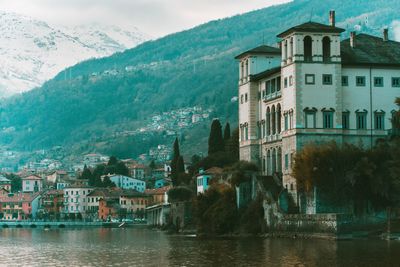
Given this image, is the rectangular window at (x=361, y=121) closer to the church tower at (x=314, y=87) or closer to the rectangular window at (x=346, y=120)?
the rectangular window at (x=346, y=120)

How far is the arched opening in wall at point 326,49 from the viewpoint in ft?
343

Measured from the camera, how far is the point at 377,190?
9538 cm

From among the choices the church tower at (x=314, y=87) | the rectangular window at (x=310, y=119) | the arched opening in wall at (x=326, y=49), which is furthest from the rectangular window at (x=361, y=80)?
the rectangular window at (x=310, y=119)

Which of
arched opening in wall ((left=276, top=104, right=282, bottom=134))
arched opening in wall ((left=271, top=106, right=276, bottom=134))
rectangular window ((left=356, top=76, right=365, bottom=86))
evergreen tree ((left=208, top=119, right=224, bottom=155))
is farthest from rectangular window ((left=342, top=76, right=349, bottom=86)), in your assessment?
evergreen tree ((left=208, top=119, right=224, bottom=155))

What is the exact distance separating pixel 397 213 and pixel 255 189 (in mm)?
17352

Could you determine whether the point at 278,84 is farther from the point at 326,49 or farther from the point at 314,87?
the point at 326,49

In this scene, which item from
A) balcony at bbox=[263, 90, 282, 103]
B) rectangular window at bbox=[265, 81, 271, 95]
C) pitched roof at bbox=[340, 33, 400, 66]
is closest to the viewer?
pitched roof at bbox=[340, 33, 400, 66]

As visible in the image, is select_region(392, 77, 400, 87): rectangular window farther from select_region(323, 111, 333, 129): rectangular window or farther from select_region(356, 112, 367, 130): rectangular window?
select_region(323, 111, 333, 129): rectangular window

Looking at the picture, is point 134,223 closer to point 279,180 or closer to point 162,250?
point 279,180

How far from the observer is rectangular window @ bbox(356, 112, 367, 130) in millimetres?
106250

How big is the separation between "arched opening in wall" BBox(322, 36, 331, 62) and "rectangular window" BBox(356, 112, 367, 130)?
6.80 m

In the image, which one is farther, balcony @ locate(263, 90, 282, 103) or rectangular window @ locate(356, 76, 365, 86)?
balcony @ locate(263, 90, 282, 103)

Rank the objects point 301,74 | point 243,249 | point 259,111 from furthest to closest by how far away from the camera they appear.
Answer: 1. point 259,111
2. point 301,74
3. point 243,249

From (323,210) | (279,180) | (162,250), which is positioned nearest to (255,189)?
(279,180)
